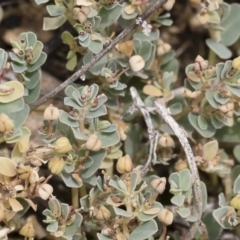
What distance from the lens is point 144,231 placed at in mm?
1304

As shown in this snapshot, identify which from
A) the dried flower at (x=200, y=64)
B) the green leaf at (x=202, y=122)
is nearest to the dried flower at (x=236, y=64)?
the dried flower at (x=200, y=64)

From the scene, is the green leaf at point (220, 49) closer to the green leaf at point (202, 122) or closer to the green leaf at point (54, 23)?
the green leaf at point (202, 122)

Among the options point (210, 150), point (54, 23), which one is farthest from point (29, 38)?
point (210, 150)

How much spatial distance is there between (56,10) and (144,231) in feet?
1.99

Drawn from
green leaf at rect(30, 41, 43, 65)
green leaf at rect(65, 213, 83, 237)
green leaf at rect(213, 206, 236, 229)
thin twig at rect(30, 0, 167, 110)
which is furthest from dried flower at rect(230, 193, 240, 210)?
green leaf at rect(30, 41, 43, 65)

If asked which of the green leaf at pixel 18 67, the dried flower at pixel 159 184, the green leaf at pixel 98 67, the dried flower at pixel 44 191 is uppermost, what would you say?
the green leaf at pixel 18 67

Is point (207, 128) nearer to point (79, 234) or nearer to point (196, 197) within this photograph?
point (196, 197)

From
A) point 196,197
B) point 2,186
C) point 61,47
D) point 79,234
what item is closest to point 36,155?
point 2,186

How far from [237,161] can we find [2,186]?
821 millimetres

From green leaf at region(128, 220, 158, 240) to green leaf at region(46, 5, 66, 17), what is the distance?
1.90 ft

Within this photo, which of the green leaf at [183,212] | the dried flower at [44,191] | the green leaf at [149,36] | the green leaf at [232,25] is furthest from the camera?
the green leaf at [232,25]

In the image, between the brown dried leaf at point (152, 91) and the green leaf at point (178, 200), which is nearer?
the green leaf at point (178, 200)

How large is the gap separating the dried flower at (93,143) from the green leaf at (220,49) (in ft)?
1.81

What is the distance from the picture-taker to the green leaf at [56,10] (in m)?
1.45
